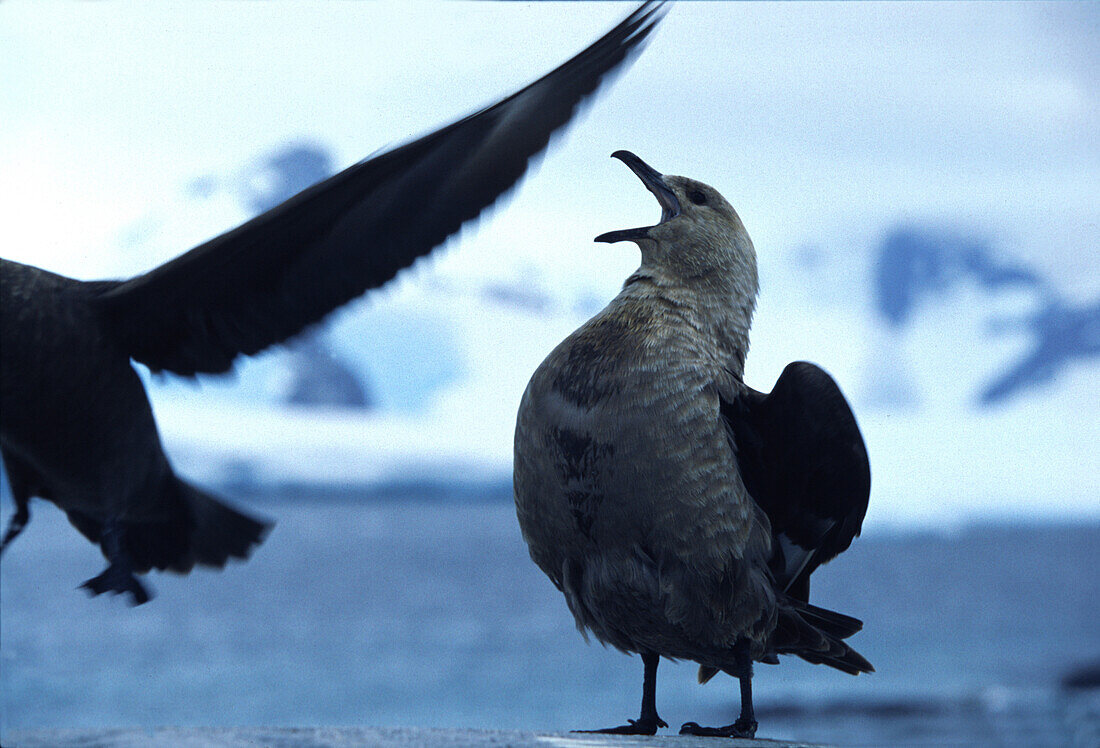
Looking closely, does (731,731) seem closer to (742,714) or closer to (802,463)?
(742,714)

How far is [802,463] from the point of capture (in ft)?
10.3

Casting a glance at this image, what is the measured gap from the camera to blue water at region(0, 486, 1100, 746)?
2412 cm

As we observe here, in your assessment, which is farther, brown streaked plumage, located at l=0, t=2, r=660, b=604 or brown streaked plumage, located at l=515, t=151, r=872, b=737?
brown streaked plumage, located at l=0, t=2, r=660, b=604

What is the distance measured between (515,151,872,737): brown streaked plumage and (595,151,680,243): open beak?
19 cm

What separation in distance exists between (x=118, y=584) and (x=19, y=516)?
469mm

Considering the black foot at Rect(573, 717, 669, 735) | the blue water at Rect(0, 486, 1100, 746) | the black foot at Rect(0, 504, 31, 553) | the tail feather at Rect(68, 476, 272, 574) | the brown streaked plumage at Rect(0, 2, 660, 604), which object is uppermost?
the blue water at Rect(0, 486, 1100, 746)

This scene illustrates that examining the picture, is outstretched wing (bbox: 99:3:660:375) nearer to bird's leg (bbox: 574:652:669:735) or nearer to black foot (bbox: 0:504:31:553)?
black foot (bbox: 0:504:31:553)

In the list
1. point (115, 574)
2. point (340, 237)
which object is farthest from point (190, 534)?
point (340, 237)

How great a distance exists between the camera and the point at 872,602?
5244 centimetres

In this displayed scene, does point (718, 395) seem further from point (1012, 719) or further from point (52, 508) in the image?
point (1012, 719)

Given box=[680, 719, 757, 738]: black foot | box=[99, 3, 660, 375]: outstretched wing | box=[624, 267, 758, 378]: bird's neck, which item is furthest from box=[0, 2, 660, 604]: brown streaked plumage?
box=[680, 719, 757, 738]: black foot

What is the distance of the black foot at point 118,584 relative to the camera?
334 cm

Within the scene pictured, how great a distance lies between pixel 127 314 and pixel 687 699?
27.8 m

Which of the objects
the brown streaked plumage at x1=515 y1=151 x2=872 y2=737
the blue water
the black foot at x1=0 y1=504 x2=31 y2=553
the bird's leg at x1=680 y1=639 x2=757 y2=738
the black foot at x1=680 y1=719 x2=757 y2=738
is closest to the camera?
the brown streaked plumage at x1=515 y1=151 x2=872 y2=737
